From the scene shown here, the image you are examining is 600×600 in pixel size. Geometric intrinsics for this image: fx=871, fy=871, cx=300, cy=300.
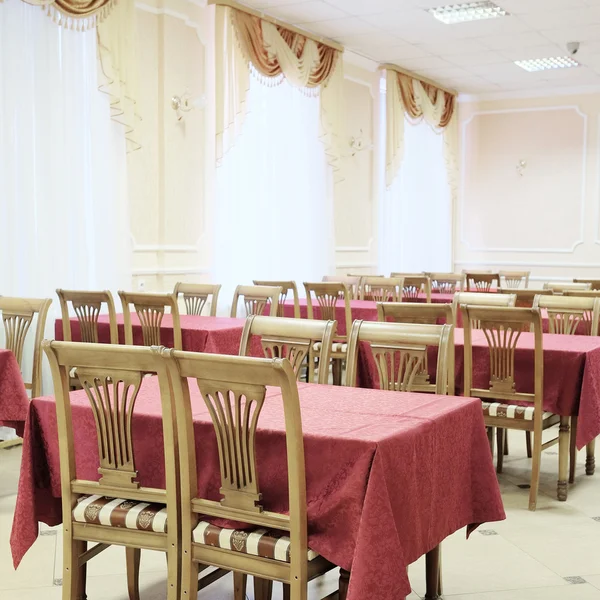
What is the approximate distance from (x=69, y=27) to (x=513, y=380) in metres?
4.00

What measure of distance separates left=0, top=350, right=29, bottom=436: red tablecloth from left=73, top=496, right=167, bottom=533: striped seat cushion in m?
1.57

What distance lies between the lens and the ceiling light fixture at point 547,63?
1002 cm

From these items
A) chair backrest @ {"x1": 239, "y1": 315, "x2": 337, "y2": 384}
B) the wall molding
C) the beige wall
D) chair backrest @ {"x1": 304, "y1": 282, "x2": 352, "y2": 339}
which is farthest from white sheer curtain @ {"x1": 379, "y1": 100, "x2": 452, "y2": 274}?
chair backrest @ {"x1": 239, "y1": 315, "x2": 337, "y2": 384}

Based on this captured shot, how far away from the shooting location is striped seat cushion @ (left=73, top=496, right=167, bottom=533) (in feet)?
7.78

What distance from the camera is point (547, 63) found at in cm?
1024

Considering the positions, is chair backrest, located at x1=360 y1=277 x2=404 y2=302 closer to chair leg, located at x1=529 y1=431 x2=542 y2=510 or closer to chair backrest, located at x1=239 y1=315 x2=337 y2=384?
chair leg, located at x1=529 y1=431 x2=542 y2=510

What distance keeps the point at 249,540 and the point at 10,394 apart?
6.92 feet

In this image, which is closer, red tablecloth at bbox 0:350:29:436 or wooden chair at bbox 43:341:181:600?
wooden chair at bbox 43:341:181:600

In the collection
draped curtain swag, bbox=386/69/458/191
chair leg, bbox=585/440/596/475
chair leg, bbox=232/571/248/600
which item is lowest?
chair leg, bbox=585/440/596/475

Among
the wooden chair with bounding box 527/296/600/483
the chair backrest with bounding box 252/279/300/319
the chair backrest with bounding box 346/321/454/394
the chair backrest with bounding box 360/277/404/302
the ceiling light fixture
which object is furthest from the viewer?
the ceiling light fixture

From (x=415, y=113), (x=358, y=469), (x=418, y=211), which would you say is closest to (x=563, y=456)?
(x=358, y=469)

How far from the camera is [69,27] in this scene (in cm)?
610

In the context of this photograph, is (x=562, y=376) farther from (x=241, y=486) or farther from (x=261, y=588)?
(x=241, y=486)

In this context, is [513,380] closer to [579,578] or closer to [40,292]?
[579,578]
